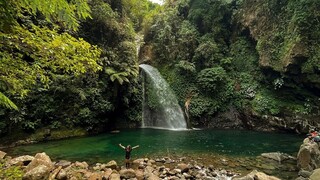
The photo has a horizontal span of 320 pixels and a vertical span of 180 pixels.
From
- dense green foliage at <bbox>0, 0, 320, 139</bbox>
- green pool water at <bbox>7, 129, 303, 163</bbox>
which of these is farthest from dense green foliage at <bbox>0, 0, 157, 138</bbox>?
green pool water at <bbox>7, 129, 303, 163</bbox>

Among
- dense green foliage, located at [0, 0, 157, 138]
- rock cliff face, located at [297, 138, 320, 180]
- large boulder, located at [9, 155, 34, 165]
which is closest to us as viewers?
large boulder, located at [9, 155, 34, 165]

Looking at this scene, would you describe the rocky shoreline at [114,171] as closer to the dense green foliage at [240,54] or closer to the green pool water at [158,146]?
the green pool water at [158,146]

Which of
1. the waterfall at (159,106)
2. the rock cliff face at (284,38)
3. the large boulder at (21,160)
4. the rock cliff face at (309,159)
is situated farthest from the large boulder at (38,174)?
the rock cliff face at (284,38)

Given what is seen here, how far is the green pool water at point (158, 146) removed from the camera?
11030 mm

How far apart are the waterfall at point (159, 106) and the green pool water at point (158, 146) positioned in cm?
469

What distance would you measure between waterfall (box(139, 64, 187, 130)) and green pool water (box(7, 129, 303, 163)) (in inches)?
184

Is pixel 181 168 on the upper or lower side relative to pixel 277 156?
lower

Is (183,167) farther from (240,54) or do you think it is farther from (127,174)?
(240,54)

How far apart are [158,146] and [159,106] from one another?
868cm

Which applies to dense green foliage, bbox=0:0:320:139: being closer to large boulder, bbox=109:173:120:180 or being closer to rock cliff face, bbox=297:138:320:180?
large boulder, bbox=109:173:120:180

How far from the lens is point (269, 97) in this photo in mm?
19422

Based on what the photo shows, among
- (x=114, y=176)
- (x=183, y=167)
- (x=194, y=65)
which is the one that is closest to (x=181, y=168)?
(x=183, y=167)

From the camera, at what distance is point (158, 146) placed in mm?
12852

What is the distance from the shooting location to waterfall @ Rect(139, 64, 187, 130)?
2080cm
